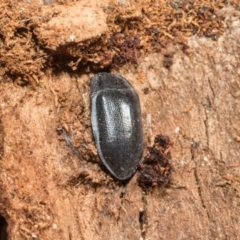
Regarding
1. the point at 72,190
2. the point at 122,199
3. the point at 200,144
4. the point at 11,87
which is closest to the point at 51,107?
the point at 11,87

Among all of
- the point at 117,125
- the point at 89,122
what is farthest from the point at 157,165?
the point at 89,122

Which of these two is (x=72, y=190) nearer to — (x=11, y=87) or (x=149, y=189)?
(x=149, y=189)

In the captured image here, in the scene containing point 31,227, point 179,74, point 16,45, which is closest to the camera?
point 31,227

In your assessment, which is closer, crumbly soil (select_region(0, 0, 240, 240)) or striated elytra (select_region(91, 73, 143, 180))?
crumbly soil (select_region(0, 0, 240, 240))

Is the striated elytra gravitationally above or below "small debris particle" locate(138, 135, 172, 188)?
above
